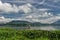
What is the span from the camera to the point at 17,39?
13.6 metres

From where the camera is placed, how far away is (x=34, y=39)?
1416 cm

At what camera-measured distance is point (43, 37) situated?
1455 centimetres

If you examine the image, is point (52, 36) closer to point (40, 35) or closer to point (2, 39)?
point (40, 35)

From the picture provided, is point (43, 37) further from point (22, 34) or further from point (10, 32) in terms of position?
point (10, 32)

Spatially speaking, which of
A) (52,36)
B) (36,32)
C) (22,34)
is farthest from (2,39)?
(52,36)

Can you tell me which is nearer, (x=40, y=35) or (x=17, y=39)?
(x=17, y=39)

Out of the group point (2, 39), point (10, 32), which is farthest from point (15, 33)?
point (2, 39)

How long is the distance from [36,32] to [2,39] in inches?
119

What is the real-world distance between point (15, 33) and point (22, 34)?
0.57m

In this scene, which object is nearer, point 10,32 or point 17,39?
point 17,39

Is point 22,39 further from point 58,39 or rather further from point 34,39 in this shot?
point 58,39

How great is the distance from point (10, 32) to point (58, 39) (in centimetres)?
389

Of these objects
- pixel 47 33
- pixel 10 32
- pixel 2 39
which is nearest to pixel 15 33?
pixel 10 32

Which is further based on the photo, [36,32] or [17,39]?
[36,32]
